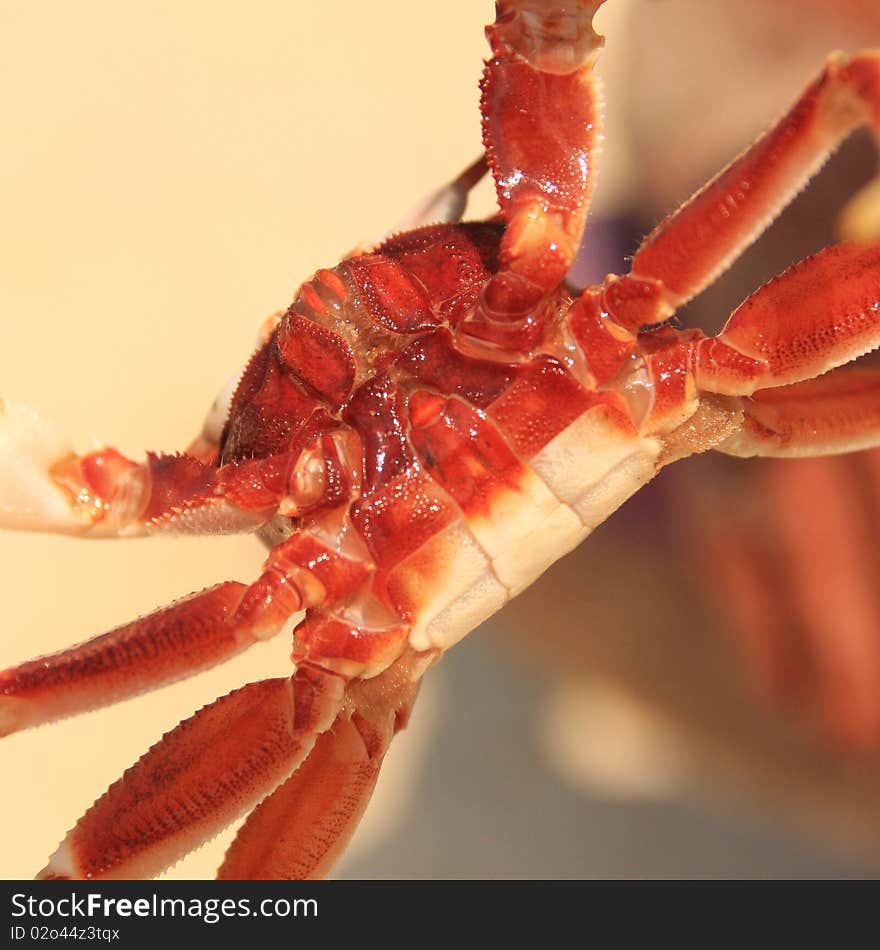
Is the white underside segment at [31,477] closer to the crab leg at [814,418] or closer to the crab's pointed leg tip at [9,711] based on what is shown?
the crab's pointed leg tip at [9,711]

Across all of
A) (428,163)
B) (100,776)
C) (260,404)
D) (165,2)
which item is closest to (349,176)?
(428,163)

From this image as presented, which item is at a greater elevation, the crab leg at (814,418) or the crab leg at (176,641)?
the crab leg at (814,418)

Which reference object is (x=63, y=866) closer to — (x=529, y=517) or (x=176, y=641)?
(x=176, y=641)

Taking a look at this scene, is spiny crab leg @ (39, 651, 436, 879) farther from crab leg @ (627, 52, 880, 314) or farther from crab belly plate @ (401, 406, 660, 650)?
crab leg @ (627, 52, 880, 314)

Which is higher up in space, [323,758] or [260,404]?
[260,404]

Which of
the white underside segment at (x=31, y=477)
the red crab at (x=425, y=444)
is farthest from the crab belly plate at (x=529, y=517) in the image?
the white underside segment at (x=31, y=477)
